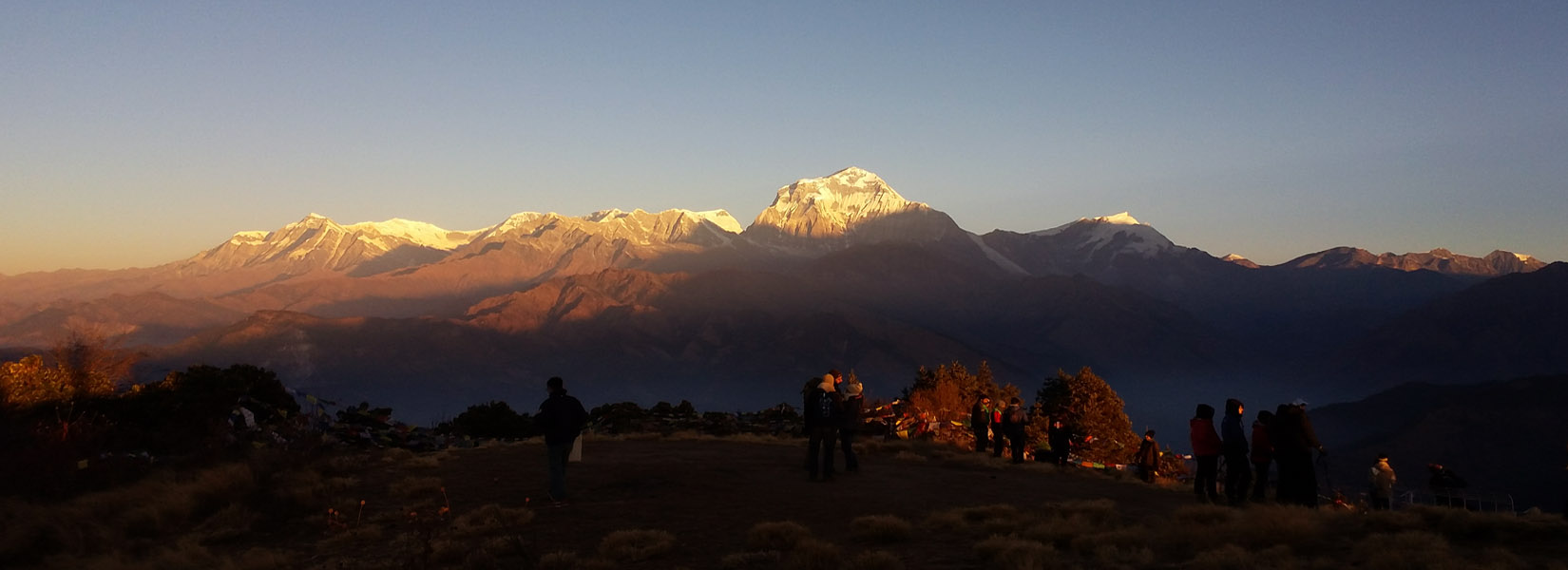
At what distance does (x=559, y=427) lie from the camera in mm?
17328

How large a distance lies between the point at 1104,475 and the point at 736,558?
14.3 metres

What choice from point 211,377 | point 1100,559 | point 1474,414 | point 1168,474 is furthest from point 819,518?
point 1474,414

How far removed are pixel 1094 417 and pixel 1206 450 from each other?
38.9 m

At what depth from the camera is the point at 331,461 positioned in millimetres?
22953

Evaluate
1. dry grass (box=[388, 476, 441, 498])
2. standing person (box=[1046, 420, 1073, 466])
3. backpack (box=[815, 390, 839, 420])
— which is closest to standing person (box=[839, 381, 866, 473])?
backpack (box=[815, 390, 839, 420])

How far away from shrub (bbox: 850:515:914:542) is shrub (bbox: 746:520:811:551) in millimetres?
774

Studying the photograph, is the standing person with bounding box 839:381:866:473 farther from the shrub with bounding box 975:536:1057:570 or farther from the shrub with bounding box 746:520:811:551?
the shrub with bounding box 975:536:1057:570

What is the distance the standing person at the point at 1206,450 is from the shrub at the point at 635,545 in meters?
9.51

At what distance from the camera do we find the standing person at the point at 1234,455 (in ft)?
57.2

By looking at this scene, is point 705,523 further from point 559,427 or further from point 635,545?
point 559,427

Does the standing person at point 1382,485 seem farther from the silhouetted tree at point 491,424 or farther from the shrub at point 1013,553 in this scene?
the silhouetted tree at point 491,424

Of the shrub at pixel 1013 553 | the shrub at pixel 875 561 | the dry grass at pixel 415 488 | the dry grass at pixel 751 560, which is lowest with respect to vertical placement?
the dry grass at pixel 751 560

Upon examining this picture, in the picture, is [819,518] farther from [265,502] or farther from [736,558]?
[265,502]

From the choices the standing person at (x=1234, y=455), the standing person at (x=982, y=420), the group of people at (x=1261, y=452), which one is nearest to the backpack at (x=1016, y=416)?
the standing person at (x=982, y=420)
